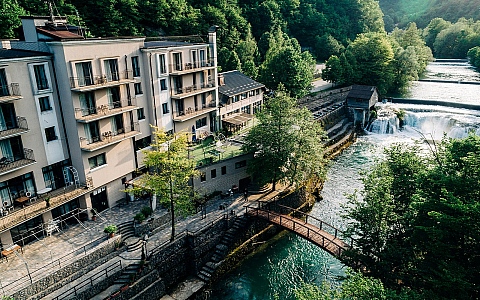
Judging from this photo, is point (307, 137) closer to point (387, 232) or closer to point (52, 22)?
point (387, 232)

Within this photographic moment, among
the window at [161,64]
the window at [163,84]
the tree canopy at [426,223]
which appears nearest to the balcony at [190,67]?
the window at [161,64]

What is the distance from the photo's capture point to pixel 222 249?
31.6 metres

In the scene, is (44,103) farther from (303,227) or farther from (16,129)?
(303,227)

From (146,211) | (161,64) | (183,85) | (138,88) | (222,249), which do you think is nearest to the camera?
(222,249)

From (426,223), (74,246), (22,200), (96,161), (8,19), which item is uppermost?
(8,19)

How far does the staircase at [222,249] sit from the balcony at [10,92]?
20.9m

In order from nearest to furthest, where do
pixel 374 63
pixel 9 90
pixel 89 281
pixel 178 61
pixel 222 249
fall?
1. pixel 89 281
2. pixel 9 90
3. pixel 222 249
4. pixel 178 61
5. pixel 374 63

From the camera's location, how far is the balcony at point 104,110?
97.8 feet

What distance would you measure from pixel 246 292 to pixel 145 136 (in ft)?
63.7

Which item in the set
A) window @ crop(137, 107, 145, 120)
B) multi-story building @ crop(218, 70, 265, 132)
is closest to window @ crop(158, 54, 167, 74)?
window @ crop(137, 107, 145, 120)

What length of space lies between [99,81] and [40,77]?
4.71m

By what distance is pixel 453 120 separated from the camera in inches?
2413

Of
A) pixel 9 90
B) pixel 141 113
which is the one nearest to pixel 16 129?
pixel 9 90

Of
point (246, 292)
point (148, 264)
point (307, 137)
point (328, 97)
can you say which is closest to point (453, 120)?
point (328, 97)
